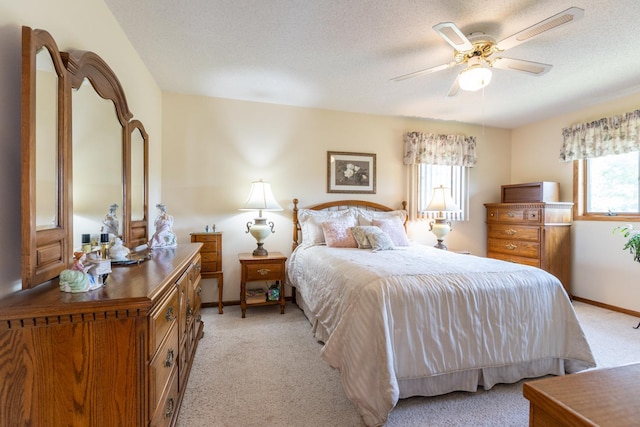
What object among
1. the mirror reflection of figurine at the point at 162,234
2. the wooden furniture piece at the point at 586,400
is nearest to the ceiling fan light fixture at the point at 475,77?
the wooden furniture piece at the point at 586,400

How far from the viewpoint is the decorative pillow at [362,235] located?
3092 mm

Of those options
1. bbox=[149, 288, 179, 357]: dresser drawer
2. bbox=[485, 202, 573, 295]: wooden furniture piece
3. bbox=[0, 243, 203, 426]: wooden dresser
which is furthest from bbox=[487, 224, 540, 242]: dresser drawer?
bbox=[0, 243, 203, 426]: wooden dresser

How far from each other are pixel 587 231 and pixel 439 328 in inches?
134

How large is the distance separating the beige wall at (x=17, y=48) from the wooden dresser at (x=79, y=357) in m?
0.20

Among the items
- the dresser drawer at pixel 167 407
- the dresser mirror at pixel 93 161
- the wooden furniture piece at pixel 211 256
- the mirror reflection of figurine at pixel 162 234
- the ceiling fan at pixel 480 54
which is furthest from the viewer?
the wooden furniture piece at pixel 211 256

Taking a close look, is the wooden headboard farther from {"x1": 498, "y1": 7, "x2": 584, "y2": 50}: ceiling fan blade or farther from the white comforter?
{"x1": 498, "y1": 7, "x2": 584, "y2": 50}: ceiling fan blade

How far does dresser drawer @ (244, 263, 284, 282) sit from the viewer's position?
3.15m

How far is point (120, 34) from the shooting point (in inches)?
84.0

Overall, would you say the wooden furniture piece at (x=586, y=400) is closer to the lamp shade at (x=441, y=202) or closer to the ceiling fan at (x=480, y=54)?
the ceiling fan at (x=480, y=54)

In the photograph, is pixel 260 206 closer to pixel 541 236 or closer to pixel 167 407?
pixel 167 407

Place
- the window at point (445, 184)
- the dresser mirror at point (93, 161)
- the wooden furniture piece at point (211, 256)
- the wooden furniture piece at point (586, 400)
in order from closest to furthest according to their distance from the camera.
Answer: the wooden furniture piece at point (586, 400)
the dresser mirror at point (93, 161)
the wooden furniture piece at point (211, 256)
the window at point (445, 184)

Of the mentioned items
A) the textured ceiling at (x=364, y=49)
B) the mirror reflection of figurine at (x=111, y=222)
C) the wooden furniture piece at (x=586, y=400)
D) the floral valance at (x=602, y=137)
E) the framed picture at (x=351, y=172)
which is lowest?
the wooden furniture piece at (x=586, y=400)

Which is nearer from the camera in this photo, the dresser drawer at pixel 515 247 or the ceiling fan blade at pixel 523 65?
the ceiling fan blade at pixel 523 65

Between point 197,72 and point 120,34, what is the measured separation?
77 centimetres
